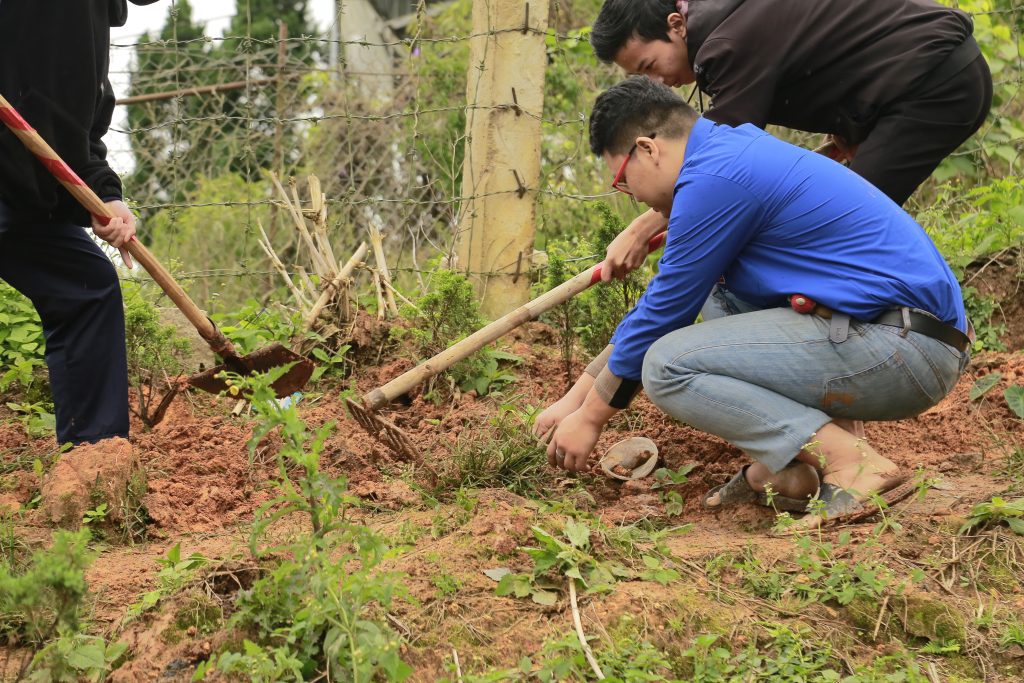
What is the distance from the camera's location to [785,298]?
123 inches

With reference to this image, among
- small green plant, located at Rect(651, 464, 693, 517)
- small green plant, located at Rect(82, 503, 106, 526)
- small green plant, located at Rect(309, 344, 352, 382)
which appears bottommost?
small green plant, located at Rect(309, 344, 352, 382)

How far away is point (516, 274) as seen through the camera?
4961 millimetres

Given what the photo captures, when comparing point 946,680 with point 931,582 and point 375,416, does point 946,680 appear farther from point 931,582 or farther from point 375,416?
point 375,416

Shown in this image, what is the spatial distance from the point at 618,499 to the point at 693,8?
5.33 feet

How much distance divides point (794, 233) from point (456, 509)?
4.12 feet

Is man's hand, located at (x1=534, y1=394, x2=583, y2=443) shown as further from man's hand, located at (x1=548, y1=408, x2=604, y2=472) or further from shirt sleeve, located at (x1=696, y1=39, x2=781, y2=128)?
shirt sleeve, located at (x1=696, y1=39, x2=781, y2=128)

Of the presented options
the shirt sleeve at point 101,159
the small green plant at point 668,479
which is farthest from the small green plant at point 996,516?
the shirt sleeve at point 101,159

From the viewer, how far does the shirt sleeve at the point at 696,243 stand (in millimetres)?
2934

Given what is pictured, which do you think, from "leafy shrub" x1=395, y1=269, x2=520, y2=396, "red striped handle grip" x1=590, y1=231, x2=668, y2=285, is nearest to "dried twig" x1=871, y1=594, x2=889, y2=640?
"red striped handle grip" x1=590, y1=231, x2=668, y2=285

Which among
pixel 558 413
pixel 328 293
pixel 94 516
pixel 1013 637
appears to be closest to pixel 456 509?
pixel 558 413

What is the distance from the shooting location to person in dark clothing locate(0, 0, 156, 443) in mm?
3318

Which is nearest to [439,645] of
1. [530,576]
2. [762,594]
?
[530,576]

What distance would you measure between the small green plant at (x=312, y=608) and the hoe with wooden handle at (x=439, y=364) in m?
1.22

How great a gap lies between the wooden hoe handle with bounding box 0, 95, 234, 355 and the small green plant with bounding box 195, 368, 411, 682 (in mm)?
1464
